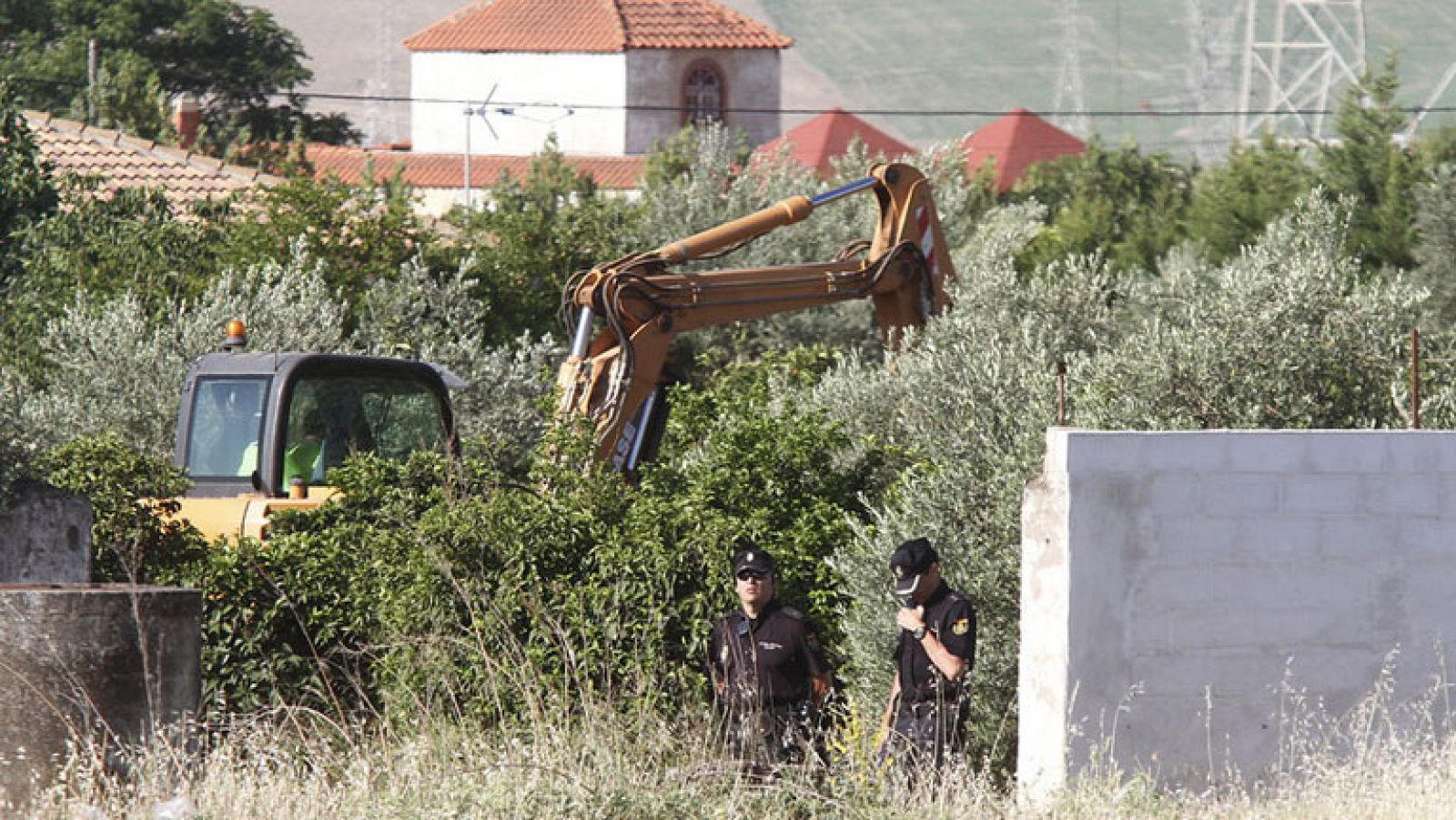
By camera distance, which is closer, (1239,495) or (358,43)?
(1239,495)

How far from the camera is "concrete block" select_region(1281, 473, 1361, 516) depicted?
9.34m

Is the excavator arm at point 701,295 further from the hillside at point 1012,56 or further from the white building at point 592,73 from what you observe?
the hillside at point 1012,56

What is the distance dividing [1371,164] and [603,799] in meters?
26.3

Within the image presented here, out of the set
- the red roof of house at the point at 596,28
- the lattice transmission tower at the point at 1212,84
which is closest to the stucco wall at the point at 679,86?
the red roof of house at the point at 596,28

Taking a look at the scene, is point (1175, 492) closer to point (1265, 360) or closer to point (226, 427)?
point (1265, 360)

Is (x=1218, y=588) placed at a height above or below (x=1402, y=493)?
below

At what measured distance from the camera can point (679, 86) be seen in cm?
5888

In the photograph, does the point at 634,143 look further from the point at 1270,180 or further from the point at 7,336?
the point at 7,336

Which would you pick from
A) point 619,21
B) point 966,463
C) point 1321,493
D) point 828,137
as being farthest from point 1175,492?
point 828,137

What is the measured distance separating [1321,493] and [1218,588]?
0.68 meters

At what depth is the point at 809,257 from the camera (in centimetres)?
2683

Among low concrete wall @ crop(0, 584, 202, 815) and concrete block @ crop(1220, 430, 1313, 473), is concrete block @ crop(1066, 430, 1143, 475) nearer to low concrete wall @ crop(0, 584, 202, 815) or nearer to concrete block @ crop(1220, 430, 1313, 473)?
concrete block @ crop(1220, 430, 1313, 473)

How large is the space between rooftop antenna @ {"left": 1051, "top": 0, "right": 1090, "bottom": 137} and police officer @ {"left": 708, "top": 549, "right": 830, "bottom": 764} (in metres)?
110

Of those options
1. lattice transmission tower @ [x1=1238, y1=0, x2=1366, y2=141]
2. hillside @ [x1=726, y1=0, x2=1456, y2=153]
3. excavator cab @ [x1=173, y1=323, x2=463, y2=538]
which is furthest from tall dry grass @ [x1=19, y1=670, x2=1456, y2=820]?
hillside @ [x1=726, y1=0, x2=1456, y2=153]
